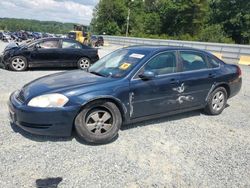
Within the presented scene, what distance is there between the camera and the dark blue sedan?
4035 millimetres

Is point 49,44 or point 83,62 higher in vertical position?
point 49,44

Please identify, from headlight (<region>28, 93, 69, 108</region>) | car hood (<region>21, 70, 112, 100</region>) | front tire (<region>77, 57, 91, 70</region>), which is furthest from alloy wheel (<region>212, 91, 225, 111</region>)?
front tire (<region>77, 57, 91, 70</region>)

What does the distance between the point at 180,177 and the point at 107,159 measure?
101 centimetres

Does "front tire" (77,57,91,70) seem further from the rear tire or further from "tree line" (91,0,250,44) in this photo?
"tree line" (91,0,250,44)

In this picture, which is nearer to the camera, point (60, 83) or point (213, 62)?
point (60, 83)

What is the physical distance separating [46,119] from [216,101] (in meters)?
3.74

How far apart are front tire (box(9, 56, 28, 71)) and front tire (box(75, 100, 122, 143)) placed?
297 inches

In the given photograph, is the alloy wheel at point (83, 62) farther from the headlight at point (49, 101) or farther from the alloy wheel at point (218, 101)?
the headlight at point (49, 101)

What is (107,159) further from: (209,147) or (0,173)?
(209,147)

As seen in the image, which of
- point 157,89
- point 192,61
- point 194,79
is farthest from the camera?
point 192,61

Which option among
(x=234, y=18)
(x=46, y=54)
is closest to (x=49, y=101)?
(x=46, y=54)

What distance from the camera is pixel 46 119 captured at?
13.0ft

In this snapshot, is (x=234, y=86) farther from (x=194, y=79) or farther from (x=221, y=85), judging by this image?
(x=194, y=79)

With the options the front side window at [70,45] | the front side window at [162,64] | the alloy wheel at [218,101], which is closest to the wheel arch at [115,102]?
the front side window at [162,64]
